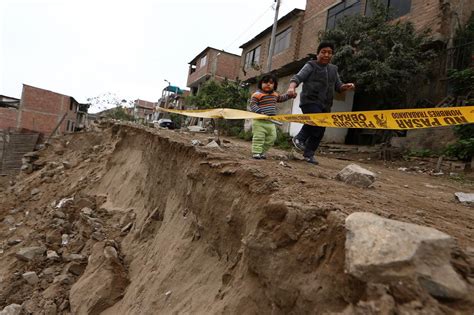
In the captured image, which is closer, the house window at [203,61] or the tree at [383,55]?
the tree at [383,55]

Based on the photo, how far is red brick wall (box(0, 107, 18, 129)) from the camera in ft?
78.7

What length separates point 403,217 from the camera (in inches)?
74.8

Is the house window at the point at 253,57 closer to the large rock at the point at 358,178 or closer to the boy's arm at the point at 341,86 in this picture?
the boy's arm at the point at 341,86

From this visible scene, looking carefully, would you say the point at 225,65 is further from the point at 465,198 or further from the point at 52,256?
the point at 465,198

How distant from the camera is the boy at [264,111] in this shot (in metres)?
4.25

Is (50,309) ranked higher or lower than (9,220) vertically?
higher

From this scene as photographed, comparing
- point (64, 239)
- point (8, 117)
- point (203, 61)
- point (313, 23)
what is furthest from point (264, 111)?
point (203, 61)

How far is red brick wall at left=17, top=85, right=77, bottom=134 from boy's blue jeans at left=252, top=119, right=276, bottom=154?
24.1 metres

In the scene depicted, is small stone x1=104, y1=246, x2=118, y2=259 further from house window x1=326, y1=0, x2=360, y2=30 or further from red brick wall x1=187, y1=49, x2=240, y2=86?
red brick wall x1=187, y1=49, x2=240, y2=86

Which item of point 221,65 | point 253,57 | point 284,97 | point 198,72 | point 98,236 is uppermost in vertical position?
point 221,65

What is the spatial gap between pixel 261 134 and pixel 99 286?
2531mm

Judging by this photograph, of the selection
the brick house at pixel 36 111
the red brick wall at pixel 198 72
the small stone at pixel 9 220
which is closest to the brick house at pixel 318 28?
the red brick wall at pixel 198 72

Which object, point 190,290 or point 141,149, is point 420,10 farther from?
point 190,290

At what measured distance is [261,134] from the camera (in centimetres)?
427
